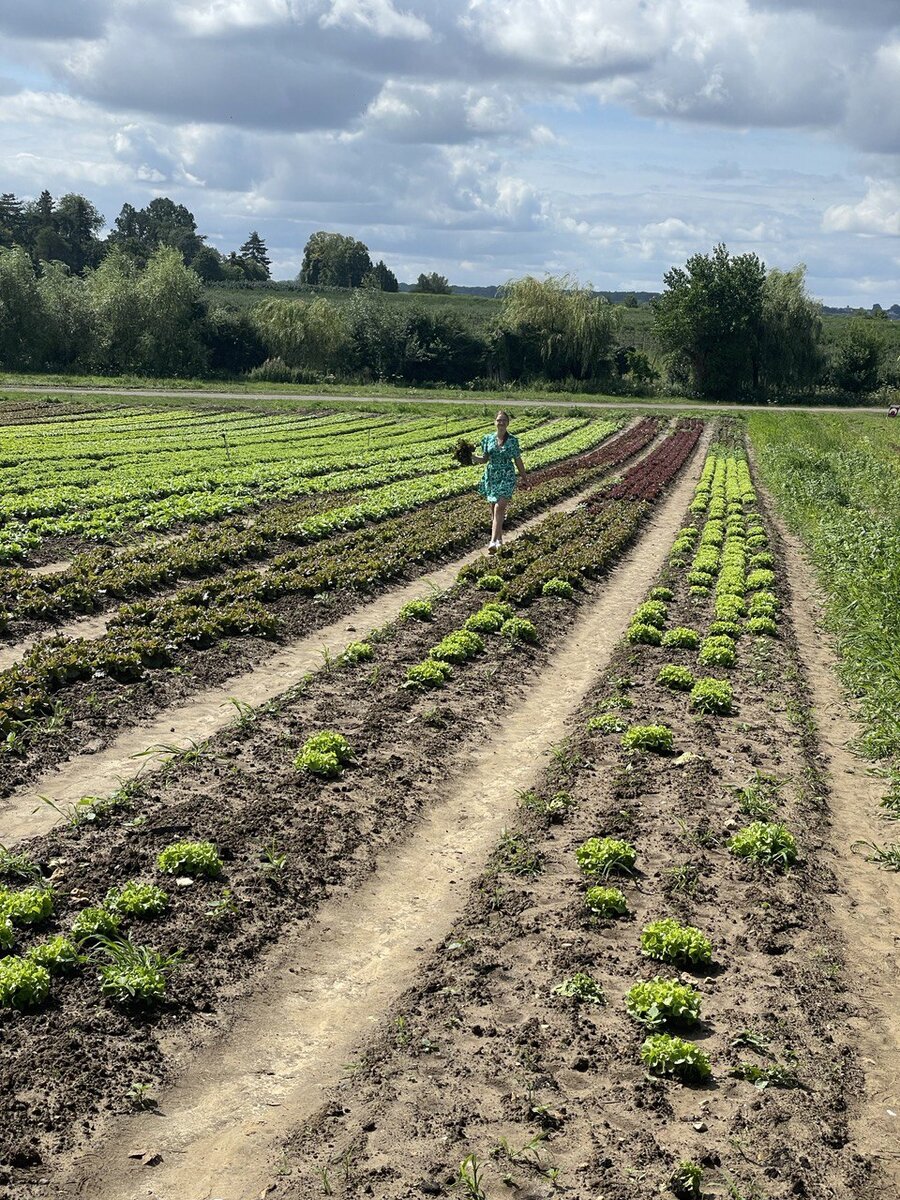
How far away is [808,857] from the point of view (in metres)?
8.59

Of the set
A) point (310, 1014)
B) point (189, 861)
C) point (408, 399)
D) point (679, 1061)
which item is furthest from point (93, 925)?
point (408, 399)

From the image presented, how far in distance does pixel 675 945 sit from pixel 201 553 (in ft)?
41.6

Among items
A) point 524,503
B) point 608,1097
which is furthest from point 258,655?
point 524,503

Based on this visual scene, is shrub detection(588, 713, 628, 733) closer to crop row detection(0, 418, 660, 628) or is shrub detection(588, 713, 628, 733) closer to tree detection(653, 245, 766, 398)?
crop row detection(0, 418, 660, 628)

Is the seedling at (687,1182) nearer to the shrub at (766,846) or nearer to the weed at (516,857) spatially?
the weed at (516,857)

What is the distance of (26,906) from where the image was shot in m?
6.74

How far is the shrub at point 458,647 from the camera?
13.1 metres

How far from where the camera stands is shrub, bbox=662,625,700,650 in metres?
14.3

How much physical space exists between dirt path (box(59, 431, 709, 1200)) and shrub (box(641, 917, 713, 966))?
4.65 feet

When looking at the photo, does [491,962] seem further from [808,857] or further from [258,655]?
[258,655]

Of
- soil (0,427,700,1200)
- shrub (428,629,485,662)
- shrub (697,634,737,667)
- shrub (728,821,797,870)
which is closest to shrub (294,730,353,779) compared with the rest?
soil (0,427,700,1200)

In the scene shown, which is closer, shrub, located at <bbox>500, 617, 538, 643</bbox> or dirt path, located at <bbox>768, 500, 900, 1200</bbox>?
dirt path, located at <bbox>768, 500, 900, 1200</bbox>

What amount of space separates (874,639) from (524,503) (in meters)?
13.6

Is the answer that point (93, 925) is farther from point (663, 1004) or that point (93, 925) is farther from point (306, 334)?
point (306, 334)
